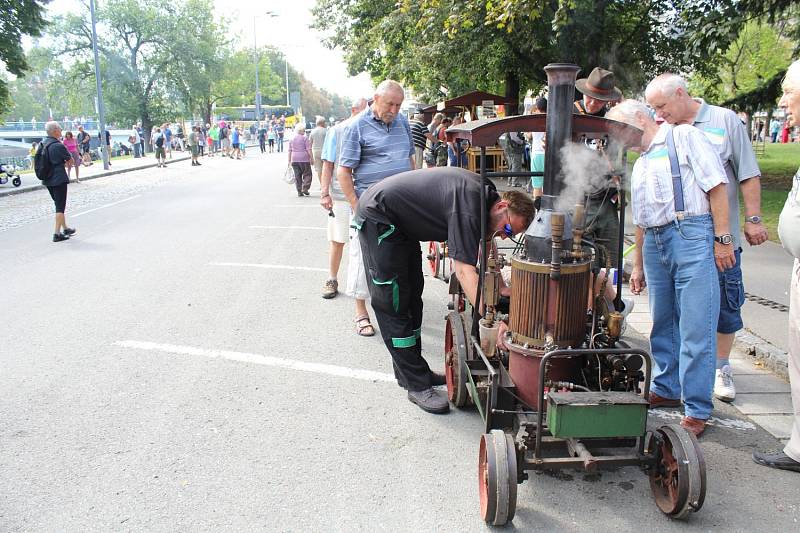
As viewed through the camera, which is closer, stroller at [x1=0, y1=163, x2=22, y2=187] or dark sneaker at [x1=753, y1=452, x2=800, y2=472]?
dark sneaker at [x1=753, y1=452, x2=800, y2=472]

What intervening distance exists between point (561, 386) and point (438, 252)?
4098 millimetres

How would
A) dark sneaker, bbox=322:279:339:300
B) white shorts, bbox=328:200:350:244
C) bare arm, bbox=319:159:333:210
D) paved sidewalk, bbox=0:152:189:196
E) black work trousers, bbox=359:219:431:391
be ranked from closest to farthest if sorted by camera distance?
black work trousers, bbox=359:219:431:391, bare arm, bbox=319:159:333:210, white shorts, bbox=328:200:350:244, dark sneaker, bbox=322:279:339:300, paved sidewalk, bbox=0:152:189:196

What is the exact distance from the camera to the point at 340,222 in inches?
238

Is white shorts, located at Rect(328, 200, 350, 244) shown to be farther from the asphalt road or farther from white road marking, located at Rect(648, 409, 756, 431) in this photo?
white road marking, located at Rect(648, 409, 756, 431)

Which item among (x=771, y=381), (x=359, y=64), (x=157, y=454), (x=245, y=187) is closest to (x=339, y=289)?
(x=157, y=454)

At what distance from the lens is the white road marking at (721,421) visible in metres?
3.64

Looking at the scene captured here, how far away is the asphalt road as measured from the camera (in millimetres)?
2854

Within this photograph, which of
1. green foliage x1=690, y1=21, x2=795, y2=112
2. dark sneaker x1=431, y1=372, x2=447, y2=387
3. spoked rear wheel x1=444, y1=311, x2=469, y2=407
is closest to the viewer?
spoked rear wheel x1=444, y1=311, x2=469, y2=407

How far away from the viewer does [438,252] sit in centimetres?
704

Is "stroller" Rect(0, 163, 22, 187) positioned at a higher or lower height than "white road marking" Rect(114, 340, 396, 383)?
higher

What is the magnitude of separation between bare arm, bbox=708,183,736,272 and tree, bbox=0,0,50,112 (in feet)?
72.4

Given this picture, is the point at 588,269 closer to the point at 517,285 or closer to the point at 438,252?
the point at 517,285

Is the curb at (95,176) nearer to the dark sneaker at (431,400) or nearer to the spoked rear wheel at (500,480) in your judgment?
the dark sneaker at (431,400)

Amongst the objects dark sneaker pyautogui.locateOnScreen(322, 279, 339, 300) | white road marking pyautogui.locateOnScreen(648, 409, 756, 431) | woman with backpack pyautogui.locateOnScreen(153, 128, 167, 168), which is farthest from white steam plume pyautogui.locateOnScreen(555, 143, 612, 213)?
woman with backpack pyautogui.locateOnScreen(153, 128, 167, 168)
